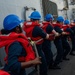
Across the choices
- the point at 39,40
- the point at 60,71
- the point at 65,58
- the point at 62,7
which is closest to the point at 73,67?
the point at 60,71

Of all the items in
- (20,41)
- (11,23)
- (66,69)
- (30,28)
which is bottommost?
(66,69)

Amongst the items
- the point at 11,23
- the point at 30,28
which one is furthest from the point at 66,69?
the point at 11,23

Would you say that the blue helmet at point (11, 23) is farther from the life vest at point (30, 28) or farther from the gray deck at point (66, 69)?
the gray deck at point (66, 69)

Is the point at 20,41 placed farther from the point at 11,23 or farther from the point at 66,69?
the point at 66,69

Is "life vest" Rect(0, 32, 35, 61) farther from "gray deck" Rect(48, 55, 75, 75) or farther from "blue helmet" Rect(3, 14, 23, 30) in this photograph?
"gray deck" Rect(48, 55, 75, 75)

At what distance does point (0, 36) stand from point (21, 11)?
4088mm

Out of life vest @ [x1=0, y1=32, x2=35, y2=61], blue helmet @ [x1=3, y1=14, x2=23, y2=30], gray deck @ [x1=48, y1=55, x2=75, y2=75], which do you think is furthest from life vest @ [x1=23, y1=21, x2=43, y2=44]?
life vest @ [x1=0, y1=32, x2=35, y2=61]

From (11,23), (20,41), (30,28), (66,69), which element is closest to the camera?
(20,41)

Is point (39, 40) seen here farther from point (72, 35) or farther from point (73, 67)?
point (72, 35)

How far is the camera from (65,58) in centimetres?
965

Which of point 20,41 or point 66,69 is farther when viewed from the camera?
point 66,69

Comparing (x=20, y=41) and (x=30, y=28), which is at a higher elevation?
(x=20, y=41)

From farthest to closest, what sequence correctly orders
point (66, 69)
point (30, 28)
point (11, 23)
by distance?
1. point (66, 69)
2. point (30, 28)
3. point (11, 23)

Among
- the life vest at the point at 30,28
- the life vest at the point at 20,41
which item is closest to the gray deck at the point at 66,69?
the life vest at the point at 30,28
